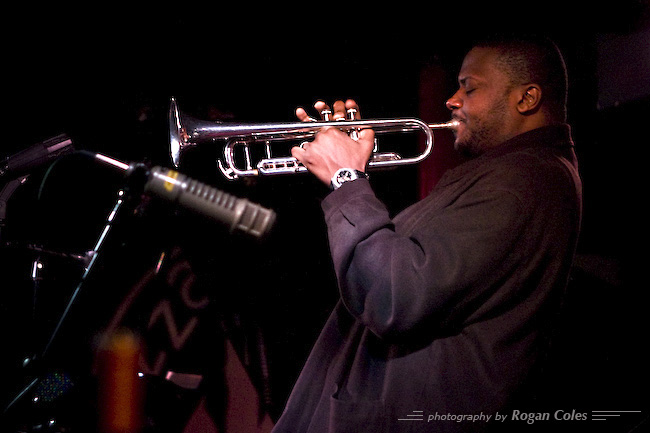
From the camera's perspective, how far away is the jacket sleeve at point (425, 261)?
132 centimetres

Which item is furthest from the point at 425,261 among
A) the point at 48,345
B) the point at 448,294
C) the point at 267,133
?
the point at 267,133

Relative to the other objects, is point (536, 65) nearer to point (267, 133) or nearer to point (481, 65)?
point (481, 65)

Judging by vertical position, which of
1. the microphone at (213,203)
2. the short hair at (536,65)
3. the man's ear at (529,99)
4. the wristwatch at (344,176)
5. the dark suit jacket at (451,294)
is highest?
the short hair at (536,65)

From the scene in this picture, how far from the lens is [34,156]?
A: 222cm

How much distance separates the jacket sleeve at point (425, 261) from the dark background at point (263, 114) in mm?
1206

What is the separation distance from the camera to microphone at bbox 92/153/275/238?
32.6 inches

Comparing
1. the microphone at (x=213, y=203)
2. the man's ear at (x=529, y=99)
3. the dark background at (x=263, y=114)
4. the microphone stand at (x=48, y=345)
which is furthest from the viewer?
the dark background at (x=263, y=114)

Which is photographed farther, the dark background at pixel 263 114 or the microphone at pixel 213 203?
the dark background at pixel 263 114

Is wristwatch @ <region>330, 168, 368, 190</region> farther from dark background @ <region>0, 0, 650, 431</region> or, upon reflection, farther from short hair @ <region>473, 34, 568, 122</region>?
dark background @ <region>0, 0, 650, 431</region>

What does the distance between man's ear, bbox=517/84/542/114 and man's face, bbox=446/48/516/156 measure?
36mm

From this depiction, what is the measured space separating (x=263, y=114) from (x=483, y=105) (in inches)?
72.0

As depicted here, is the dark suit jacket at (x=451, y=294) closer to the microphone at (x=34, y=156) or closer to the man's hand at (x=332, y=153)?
the man's hand at (x=332, y=153)

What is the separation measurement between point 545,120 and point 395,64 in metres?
1.80

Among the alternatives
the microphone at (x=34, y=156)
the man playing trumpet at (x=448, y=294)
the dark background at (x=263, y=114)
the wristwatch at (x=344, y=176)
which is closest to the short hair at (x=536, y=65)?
the man playing trumpet at (x=448, y=294)
